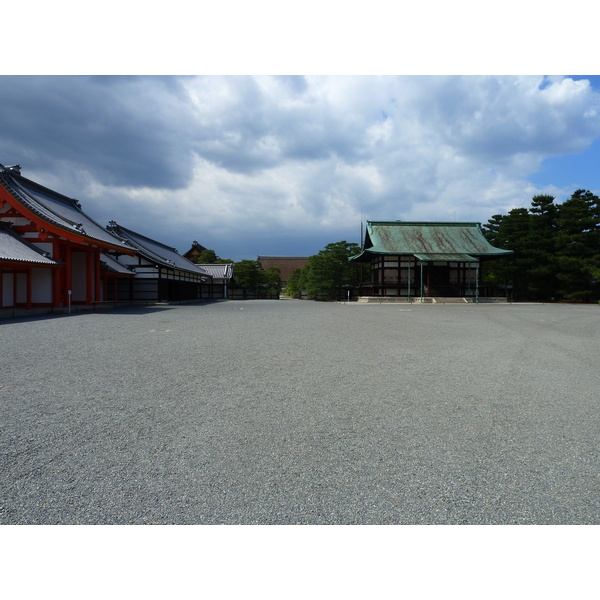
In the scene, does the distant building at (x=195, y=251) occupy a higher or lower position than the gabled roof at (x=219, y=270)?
higher

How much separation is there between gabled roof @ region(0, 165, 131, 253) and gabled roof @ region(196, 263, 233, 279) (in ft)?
70.9

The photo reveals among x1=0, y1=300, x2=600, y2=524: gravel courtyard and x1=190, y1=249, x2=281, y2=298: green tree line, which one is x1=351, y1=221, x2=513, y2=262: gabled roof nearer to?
x1=190, y1=249, x2=281, y2=298: green tree line

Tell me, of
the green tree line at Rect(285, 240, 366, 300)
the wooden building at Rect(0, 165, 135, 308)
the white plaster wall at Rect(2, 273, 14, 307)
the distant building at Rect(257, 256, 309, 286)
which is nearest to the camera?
the white plaster wall at Rect(2, 273, 14, 307)

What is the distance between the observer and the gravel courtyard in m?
2.24

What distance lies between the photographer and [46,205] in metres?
17.8

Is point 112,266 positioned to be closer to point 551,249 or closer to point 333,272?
point 333,272

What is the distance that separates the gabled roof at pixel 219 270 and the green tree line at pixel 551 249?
89.7ft

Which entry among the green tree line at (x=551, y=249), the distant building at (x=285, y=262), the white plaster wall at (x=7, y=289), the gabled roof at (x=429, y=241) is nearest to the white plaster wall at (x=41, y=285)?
the white plaster wall at (x=7, y=289)

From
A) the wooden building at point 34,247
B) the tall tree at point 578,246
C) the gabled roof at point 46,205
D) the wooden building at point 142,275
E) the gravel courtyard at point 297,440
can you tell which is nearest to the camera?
the gravel courtyard at point 297,440

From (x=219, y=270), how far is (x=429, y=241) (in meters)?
23.6

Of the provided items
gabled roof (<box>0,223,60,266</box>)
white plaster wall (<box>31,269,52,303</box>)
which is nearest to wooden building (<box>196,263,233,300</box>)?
white plaster wall (<box>31,269,52,303</box>)

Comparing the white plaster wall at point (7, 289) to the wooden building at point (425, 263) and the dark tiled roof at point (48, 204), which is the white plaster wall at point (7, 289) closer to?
the dark tiled roof at point (48, 204)

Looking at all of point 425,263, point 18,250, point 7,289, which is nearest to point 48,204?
point 18,250

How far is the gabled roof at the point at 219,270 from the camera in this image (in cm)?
4309
